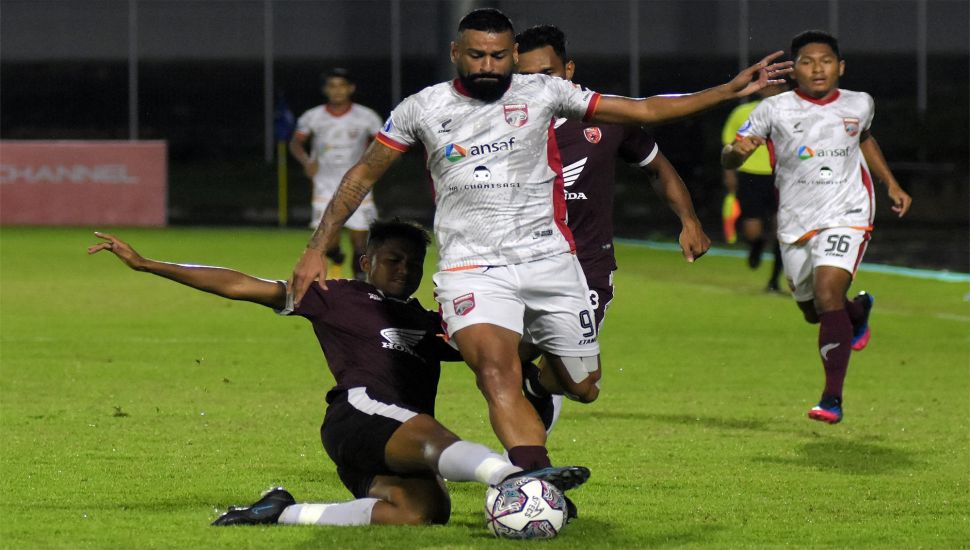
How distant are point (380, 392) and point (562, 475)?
105cm

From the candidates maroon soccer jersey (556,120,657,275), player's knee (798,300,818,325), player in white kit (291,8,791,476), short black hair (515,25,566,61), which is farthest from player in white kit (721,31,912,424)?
player in white kit (291,8,791,476)

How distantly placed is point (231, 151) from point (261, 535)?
97.5ft

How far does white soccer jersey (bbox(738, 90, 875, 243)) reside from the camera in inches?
364

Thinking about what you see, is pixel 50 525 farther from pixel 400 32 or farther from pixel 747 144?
pixel 400 32

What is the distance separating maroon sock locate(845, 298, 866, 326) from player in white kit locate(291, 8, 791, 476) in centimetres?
390

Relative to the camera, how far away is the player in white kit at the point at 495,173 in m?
6.07

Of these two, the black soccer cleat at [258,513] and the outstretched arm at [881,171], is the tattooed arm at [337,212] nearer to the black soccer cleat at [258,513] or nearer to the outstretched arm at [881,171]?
the black soccer cleat at [258,513]

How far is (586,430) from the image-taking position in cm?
883

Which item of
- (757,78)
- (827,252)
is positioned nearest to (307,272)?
(757,78)

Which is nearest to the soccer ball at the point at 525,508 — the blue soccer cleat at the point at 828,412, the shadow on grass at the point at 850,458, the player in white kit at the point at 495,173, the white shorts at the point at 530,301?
the player in white kit at the point at 495,173

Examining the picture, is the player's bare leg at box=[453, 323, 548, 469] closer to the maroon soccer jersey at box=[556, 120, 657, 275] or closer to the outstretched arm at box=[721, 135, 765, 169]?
the maroon soccer jersey at box=[556, 120, 657, 275]

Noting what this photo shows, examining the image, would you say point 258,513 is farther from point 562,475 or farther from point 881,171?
point 881,171

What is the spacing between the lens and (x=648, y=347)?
12.9 meters

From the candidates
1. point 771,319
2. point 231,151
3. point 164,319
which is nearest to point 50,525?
point 164,319
